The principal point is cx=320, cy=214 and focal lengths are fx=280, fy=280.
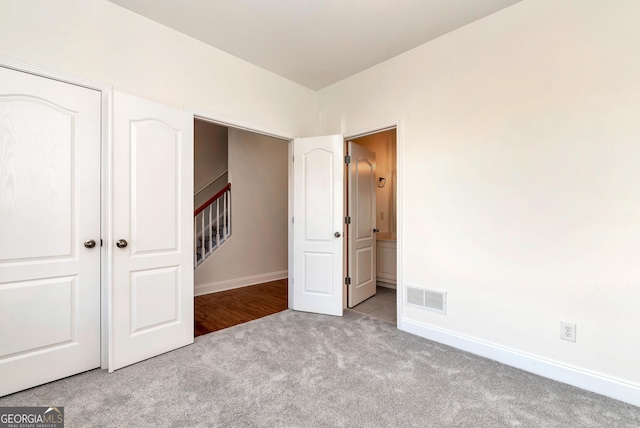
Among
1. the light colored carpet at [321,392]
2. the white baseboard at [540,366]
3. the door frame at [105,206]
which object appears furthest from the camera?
the door frame at [105,206]

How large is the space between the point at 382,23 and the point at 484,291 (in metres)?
2.49

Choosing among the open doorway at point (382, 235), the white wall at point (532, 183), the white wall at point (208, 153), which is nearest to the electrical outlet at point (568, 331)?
the white wall at point (532, 183)

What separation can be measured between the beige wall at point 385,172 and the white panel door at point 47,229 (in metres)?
4.02

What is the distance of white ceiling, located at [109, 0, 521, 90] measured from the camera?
7.40 ft

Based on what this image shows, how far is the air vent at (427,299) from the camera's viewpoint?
2642 millimetres

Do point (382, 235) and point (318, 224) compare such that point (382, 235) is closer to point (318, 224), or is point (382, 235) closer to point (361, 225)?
point (361, 225)

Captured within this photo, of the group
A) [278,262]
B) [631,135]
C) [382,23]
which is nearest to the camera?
[631,135]

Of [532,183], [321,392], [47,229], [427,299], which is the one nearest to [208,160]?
[47,229]

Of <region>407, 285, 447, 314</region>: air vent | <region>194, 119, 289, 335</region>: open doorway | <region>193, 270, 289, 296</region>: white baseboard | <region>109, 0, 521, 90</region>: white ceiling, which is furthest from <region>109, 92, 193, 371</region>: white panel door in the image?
<region>407, 285, 447, 314</region>: air vent

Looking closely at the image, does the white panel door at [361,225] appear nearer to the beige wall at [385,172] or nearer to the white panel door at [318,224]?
the white panel door at [318,224]

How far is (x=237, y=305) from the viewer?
3742mm

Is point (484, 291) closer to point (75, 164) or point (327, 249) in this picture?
point (327, 249)

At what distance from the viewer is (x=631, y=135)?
5.92 feet

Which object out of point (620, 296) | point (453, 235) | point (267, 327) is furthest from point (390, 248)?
point (620, 296)
